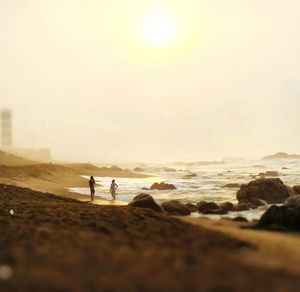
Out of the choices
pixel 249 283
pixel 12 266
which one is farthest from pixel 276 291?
pixel 12 266

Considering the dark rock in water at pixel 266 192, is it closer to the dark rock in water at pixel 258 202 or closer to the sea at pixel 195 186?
the sea at pixel 195 186

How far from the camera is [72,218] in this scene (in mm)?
14719

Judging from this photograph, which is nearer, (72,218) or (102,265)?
(102,265)

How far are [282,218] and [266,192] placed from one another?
12.4m

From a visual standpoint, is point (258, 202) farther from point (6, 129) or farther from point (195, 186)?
point (6, 129)

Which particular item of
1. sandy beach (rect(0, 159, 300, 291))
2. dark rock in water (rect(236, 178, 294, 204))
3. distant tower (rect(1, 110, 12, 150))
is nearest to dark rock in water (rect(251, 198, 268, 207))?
dark rock in water (rect(236, 178, 294, 204))

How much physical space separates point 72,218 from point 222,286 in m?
9.10

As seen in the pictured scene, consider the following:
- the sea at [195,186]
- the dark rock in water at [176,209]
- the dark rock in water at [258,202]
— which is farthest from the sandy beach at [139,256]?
the dark rock in water at [258,202]

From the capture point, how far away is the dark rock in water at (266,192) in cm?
2611

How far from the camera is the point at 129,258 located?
8.51m

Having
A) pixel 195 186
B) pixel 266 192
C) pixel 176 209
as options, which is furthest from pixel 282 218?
pixel 195 186

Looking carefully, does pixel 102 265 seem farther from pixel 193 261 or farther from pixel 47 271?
pixel 193 261

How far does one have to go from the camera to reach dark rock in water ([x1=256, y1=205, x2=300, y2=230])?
45.4ft

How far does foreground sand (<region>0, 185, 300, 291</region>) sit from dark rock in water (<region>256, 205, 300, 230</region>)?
3230 millimetres
